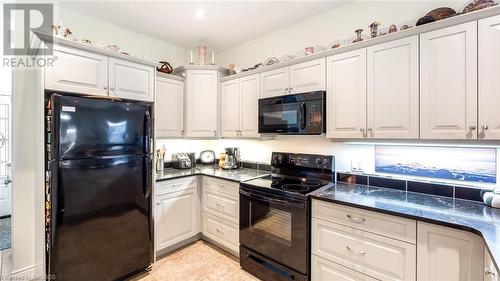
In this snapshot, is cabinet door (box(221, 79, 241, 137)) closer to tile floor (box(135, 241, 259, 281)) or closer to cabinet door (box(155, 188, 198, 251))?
cabinet door (box(155, 188, 198, 251))

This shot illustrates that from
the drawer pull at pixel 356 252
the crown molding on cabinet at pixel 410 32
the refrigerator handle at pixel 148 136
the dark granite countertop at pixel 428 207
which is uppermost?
the crown molding on cabinet at pixel 410 32

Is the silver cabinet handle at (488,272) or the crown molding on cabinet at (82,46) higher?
the crown molding on cabinet at (82,46)

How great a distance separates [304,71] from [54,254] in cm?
266

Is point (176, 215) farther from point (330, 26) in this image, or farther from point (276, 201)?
point (330, 26)

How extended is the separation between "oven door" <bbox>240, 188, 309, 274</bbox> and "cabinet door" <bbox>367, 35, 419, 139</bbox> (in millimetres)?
930

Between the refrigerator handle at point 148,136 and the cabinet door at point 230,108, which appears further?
the cabinet door at point 230,108

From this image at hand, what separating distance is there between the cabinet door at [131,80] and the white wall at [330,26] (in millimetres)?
1465

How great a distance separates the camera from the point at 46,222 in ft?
5.68

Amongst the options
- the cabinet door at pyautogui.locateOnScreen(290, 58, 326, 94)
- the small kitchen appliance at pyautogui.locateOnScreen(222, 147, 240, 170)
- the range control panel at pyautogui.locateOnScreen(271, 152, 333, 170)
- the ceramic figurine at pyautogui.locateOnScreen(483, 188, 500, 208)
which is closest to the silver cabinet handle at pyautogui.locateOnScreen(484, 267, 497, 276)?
the ceramic figurine at pyautogui.locateOnScreen(483, 188, 500, 208)

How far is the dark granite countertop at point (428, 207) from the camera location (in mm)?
1220

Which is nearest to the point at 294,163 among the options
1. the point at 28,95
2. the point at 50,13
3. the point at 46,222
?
the point at 46,222

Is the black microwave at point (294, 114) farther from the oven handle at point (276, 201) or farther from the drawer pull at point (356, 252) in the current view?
the drawer pull at point (356, 252)

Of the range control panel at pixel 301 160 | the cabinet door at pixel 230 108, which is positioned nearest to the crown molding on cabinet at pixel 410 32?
the cabinet door at pixel 230 108

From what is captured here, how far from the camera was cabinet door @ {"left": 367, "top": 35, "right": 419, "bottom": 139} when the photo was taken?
1730 millimetres
